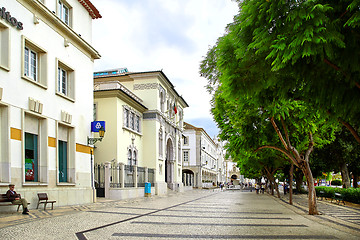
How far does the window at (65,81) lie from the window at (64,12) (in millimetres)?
2586

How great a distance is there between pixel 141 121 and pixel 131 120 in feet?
10.6

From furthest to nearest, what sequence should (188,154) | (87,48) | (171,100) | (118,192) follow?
(188,154) → (171,100) → (118,192) → (87,48)

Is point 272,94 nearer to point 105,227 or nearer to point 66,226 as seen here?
point 105,227

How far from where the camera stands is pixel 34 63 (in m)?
17.7

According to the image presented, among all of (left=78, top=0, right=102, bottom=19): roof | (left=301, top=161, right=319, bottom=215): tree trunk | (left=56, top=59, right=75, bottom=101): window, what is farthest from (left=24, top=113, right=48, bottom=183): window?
(left=301, top=161, right=319, bottom=215): tree trunk

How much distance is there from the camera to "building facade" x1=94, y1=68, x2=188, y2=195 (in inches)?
1231

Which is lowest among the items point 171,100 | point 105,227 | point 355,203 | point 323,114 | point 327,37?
point 355,203

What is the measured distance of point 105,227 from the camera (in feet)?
36.7

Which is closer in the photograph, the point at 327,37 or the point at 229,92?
the point at 327,37

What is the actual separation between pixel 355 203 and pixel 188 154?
49423 mm

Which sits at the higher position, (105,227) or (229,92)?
(229,92)

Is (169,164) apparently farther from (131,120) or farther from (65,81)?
(65,81)

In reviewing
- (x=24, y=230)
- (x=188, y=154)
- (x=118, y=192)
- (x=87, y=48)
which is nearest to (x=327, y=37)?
(x=24, y=230)

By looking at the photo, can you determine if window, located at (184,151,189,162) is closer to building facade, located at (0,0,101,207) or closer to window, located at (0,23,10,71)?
building facade, located at (0,0,101,207)
